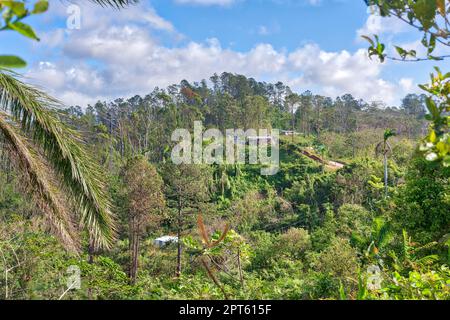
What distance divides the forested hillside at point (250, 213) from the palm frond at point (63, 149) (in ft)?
0.50

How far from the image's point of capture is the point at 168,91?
3978 centimetres

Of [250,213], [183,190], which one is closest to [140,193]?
[183,190]

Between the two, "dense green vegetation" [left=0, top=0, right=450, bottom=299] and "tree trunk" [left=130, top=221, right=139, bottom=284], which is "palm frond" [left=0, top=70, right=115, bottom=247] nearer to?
"dense green vegetation" [left=0, top=0, right=450, bottom=299]

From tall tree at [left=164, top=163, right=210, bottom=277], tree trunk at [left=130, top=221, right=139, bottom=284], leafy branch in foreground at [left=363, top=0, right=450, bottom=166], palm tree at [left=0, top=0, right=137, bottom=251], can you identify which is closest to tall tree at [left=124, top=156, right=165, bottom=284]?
tree trunk at [left=130, top=221, right=139, bottom=284]

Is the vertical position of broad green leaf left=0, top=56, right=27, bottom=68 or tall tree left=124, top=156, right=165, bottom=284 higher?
broad green leaf left=0, top=56, right=27, bottom=68

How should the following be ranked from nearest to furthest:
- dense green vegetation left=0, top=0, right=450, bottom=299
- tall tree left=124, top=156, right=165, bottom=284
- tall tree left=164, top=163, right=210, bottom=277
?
dense green vegetation left=0, top=0, right=450, bottom=299 → tall tree left=124, top=156, right=165, bottom=284 → tall tree left=164, top=163, right=210, bottom=277

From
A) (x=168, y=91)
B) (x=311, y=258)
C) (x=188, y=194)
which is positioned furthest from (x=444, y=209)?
(x=168, y=91)

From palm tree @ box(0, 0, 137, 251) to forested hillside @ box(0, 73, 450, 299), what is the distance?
12cm

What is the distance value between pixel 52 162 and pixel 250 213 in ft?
68.5

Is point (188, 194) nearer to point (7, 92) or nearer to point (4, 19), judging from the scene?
point (7, 92)

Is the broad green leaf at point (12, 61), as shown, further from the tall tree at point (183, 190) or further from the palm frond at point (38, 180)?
the tall tree at point (183, 190)

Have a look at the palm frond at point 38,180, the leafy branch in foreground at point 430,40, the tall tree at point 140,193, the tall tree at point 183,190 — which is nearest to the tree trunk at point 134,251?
the tall tree at point 140,193

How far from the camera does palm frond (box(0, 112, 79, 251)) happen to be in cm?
313

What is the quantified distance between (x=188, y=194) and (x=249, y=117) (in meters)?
19.9
